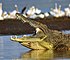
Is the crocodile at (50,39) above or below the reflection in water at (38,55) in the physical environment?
above

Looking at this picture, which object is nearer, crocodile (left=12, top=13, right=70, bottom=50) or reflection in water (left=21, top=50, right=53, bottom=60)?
reflection in water (left=21, top=50, right=53, bottom=60)

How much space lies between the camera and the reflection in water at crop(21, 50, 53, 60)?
1498 centimetres

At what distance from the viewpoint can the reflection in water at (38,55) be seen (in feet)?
49.2

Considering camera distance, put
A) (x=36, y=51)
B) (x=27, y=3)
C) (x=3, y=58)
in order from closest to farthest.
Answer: (x=3, y=58)
(x=36, y=51)
(x=27, y=3)

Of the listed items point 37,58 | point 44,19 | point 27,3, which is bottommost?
point 37,58

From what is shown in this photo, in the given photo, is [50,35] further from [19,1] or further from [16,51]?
[19,1]

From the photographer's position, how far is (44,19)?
31.0 m

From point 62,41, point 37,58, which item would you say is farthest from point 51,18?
point 37,58

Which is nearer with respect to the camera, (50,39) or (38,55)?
(38,55)

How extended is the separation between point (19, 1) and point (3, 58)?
30.9 meters

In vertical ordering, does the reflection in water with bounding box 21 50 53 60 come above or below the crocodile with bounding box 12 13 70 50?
below

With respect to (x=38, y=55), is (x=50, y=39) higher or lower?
higher

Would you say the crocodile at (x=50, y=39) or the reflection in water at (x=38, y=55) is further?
the crocodile at (x=50, y=39)

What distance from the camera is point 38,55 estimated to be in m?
15.7
